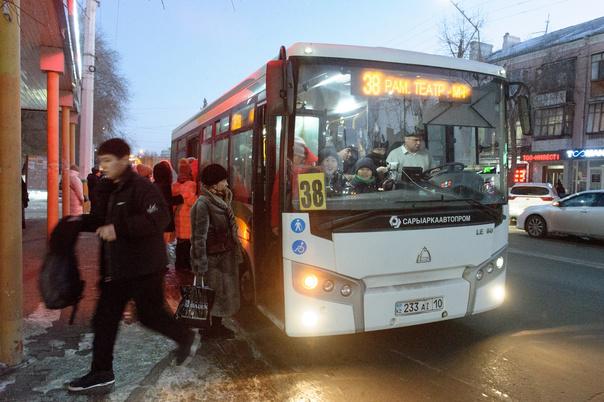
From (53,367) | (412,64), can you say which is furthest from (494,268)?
(53,367)

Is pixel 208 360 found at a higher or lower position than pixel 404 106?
lower

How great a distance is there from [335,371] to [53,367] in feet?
8.13

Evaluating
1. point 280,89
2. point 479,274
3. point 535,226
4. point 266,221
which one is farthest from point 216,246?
point 535,226

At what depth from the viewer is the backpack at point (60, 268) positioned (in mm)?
3598

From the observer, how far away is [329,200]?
425cm

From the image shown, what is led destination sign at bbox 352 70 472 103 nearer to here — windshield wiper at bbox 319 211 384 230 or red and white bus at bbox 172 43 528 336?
red and white bus at bbox 172 43 528 336

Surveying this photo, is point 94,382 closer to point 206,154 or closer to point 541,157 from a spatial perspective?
point 206,154

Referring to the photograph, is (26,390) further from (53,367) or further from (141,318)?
(141,318)

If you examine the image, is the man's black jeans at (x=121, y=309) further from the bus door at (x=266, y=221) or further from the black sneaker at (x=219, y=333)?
the black sneaker at (x=219, y=333)

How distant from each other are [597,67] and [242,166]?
3253 cm

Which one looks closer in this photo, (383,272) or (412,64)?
(383,272)

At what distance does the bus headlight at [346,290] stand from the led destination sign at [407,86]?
5.78 feet

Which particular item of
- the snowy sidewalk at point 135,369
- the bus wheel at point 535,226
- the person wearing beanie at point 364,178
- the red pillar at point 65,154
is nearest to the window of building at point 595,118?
the bus wheel at point 535,226

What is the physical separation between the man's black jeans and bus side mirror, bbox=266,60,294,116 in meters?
1.67
